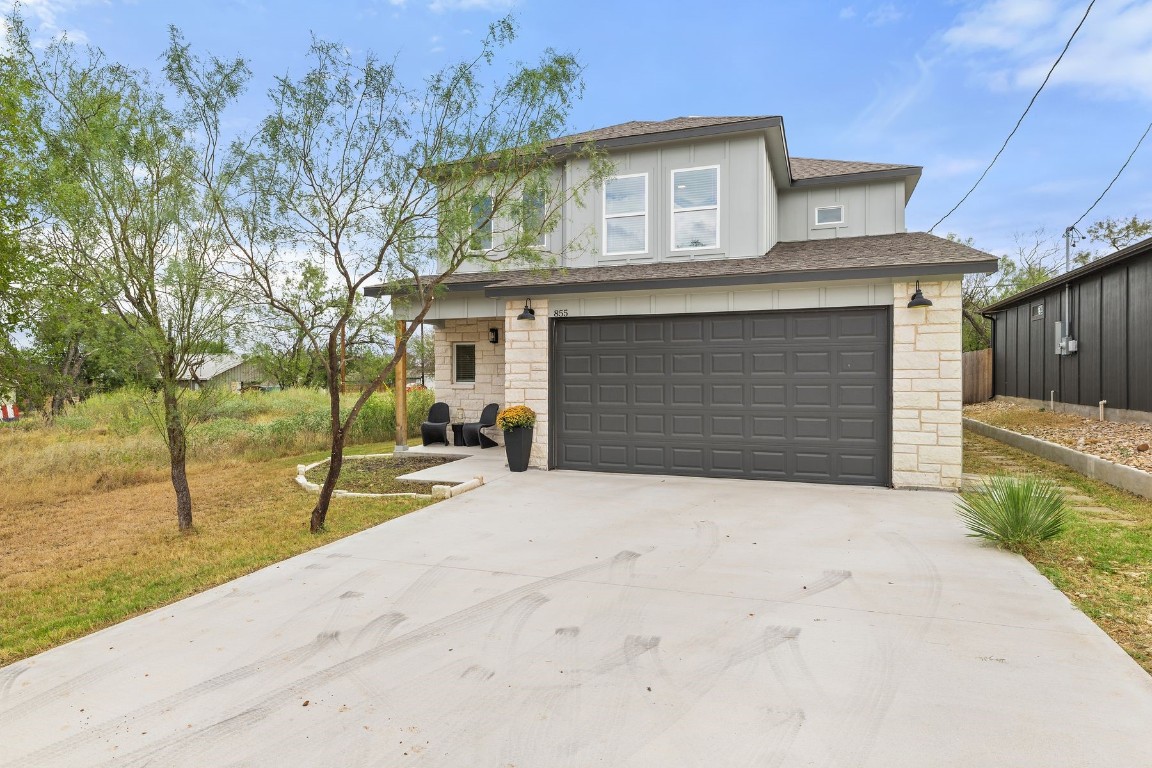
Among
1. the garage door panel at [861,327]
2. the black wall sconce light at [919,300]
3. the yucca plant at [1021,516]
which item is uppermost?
the black wall sconce light at [919,300]

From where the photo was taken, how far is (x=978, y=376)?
20.2 metres

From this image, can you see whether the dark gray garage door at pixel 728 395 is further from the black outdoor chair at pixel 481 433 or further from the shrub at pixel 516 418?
the black outdoor chair at pixel 481 433

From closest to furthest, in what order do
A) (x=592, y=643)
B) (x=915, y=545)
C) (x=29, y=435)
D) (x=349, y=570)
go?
(x=592, y=643)
(x=349, y=570)
(x=915, y=545)
(x=29, y=435)

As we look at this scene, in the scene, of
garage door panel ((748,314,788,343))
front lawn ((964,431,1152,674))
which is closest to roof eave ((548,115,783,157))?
garage door panel ((748,314,788,343))

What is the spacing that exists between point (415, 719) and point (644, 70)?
57.8 feet

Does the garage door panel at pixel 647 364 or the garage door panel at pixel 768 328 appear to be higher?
the garage door panel at pixel 768 328

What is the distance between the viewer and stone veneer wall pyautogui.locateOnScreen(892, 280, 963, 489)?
7.24m

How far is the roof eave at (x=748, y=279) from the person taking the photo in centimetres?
699

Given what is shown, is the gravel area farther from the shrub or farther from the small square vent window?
the shrub

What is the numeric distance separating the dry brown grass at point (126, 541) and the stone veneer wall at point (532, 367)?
2532mm

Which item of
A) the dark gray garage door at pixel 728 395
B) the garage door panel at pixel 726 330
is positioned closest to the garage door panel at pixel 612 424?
the dark gray garage door at pixel 728 395

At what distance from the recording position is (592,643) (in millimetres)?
3418

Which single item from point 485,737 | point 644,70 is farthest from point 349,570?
point 644,70

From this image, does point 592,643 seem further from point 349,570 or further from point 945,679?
point 349,570
